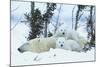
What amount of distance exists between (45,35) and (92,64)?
0.65m

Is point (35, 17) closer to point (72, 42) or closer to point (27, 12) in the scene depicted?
point (27, 12)

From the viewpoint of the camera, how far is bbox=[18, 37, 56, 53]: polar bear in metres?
1.78

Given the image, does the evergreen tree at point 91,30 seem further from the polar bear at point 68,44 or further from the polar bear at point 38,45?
the polar bear at point 38,45

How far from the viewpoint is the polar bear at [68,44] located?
6.27ft

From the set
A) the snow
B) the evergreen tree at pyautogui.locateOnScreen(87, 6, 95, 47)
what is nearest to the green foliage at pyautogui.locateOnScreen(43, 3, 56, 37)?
the snow

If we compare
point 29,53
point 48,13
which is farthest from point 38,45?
point 48,13

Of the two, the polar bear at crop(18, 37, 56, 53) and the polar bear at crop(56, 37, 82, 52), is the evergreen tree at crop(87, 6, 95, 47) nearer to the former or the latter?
the polar bear at crop(56, 37, 82, 52)

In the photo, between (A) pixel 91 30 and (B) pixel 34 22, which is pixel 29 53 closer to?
(B) pixel 34 22

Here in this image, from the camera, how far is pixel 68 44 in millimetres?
1944

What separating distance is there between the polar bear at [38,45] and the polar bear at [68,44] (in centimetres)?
6

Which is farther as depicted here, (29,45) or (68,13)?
(68,13)

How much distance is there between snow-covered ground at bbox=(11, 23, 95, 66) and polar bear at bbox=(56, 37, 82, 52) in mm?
42
